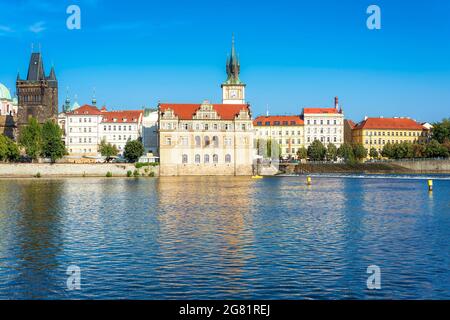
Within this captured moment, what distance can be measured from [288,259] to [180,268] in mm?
4263

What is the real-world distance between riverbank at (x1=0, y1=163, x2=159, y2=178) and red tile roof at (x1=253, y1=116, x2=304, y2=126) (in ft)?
181

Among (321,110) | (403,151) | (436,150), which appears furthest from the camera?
(321,110)

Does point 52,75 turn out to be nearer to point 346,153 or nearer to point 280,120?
point 280,120

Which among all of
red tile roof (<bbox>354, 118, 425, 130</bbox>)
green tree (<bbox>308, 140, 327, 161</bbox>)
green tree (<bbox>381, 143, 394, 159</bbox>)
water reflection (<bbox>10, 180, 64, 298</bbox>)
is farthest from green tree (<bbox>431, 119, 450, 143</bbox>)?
water reflection (<bbox>10, 180, 64, 298</bbox>)

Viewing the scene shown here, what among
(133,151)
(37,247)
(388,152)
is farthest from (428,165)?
(37,247)

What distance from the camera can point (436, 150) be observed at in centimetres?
12550

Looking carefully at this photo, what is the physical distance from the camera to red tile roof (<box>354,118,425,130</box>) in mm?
150000

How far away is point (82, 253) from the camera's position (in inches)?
960

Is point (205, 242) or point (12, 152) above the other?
point (12, 152)

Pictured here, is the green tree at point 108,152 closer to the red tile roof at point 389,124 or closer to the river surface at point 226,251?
the red tile roof at point 389,124

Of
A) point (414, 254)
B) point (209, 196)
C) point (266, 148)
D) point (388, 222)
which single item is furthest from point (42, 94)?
point (414, 254)

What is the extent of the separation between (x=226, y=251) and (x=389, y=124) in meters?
134

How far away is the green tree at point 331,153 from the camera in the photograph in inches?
5217
